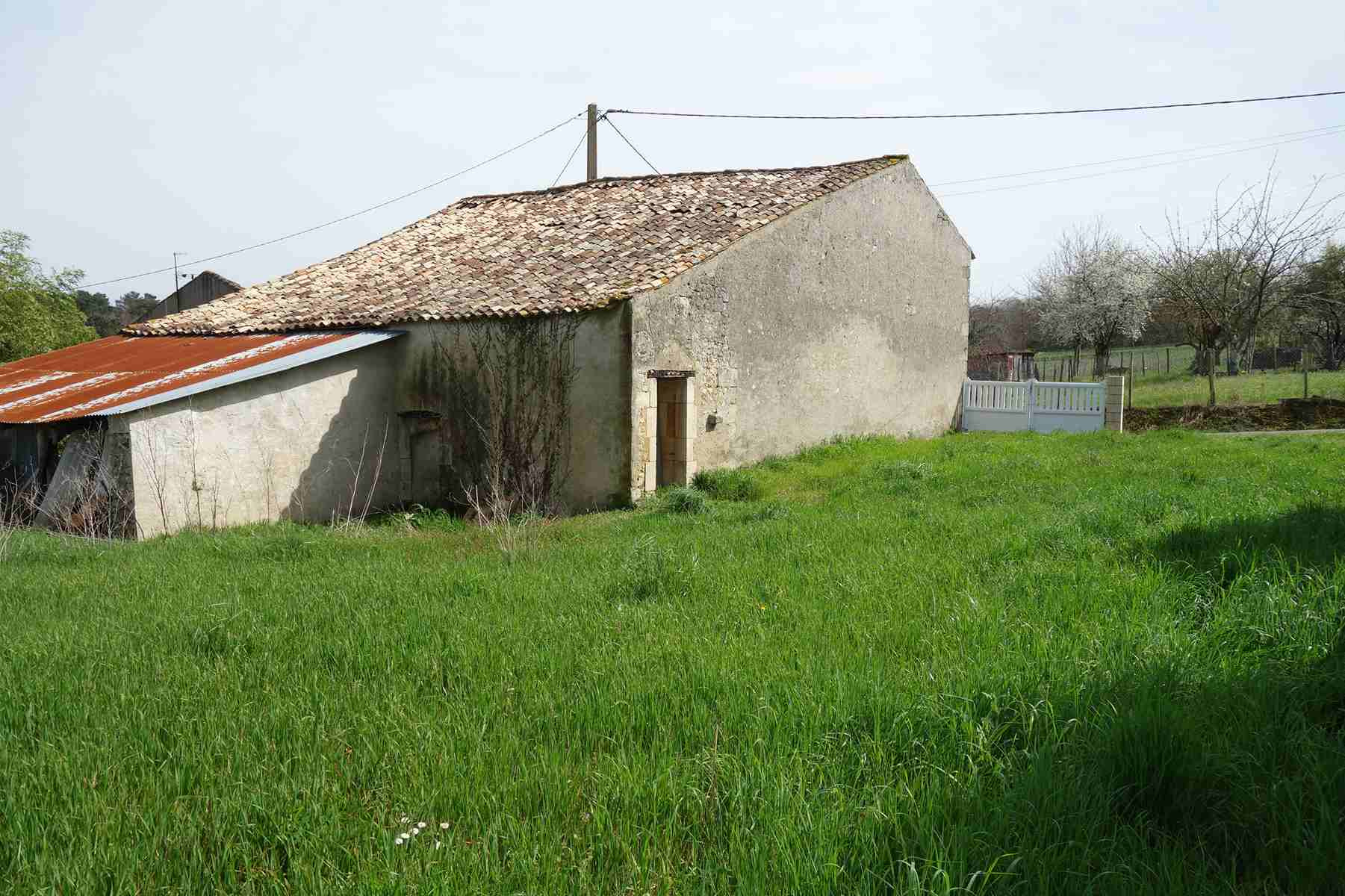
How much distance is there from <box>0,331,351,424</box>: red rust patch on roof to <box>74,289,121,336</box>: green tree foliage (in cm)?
4453

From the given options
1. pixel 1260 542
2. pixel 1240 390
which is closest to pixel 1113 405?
pixel 1240 390

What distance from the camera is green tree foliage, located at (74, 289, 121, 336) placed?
182ft

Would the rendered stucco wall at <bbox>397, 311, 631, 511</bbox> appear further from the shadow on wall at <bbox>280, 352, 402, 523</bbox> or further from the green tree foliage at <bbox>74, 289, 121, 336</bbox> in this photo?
the green tree foliage at <bbox>74, 289, 121, 336</bbox>

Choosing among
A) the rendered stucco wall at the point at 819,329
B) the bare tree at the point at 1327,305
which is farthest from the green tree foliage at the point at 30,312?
the bare tree at the point at 1327,305

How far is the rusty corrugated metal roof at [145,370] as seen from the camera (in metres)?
10.9

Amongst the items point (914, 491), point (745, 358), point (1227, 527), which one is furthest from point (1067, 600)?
point (745, 358)

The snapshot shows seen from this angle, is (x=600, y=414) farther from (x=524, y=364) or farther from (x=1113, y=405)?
(x=1113, y=405)

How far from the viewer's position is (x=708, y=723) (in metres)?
3.67

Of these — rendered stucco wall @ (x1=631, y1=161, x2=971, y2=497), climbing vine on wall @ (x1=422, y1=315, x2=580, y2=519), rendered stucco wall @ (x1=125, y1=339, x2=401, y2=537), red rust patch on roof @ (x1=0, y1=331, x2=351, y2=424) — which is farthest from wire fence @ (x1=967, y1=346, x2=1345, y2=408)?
red rust patch on roof @ (x1=0, y1=331, x2=351, y2=424)

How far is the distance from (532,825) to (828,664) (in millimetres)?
1858

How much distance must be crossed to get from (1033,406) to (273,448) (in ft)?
49.8

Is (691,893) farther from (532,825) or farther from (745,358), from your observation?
(745,358)

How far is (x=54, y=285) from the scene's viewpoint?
34.3m

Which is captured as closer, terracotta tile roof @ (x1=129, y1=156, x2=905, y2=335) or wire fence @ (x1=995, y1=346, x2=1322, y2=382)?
terracotta tile roof @ (x1=129, y1=156, x2=905, y2=335)
